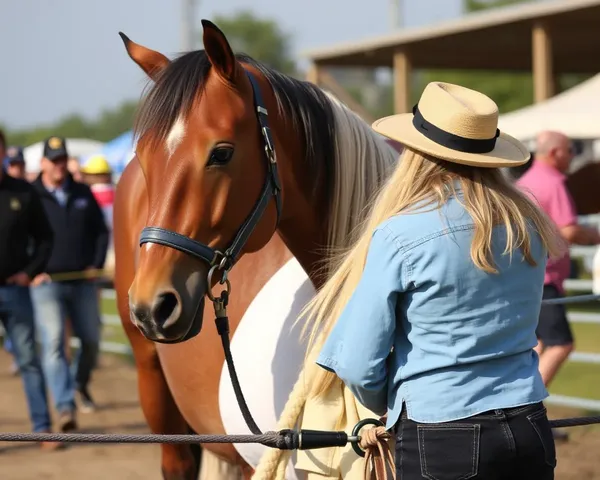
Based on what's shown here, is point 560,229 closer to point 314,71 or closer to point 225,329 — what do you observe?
point 225,329

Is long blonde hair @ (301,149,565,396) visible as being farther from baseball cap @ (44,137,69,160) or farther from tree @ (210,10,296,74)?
tree @ (210,10,296,74)

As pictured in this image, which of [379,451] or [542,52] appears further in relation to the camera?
[542,52]

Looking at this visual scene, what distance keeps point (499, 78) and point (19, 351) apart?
4097 centimetres

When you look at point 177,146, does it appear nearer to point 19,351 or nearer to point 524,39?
point 19,351

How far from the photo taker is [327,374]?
257 centimetres

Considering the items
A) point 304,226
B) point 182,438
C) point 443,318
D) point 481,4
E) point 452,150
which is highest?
point 452,150

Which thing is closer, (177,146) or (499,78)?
(177,146)

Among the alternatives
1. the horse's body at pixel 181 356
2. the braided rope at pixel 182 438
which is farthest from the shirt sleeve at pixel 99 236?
the braided rope at pixel 182 438

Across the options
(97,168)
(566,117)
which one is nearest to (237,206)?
(97,168)

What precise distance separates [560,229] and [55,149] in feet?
12.9

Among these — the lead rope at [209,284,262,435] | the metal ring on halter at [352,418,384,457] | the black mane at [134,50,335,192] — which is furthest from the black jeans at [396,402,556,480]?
the black mane at [134,50,335,192]

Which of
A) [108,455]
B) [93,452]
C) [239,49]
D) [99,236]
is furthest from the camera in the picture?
[239,49]

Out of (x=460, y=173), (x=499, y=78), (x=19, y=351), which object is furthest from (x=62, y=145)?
(x=499, y=78)

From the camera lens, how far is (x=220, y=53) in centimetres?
264
